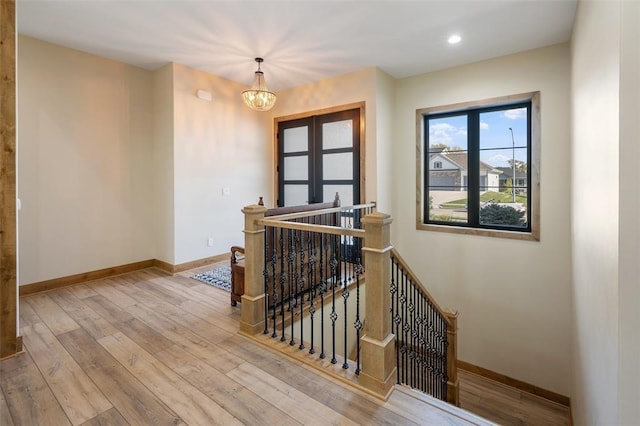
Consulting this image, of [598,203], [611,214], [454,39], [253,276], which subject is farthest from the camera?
[454,39]

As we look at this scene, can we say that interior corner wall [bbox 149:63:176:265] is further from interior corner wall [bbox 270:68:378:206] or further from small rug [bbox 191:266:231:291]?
interior corner wall [bbox 270:68:378:206]

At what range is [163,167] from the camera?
439cm

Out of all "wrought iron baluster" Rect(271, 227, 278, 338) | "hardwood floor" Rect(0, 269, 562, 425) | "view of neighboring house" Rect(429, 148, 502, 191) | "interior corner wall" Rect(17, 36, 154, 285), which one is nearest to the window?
"view of neighboring house" Rect(429, 148, 502, 191)

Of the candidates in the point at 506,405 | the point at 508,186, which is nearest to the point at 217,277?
the point at 506,405

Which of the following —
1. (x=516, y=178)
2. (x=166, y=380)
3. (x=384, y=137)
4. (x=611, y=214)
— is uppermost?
(x=384, y=137)

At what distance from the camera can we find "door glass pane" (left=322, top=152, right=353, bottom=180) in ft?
15.9

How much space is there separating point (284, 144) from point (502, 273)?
3.96m

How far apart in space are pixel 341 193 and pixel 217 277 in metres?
2.22

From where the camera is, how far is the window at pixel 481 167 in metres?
4.01

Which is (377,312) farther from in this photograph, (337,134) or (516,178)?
(337,134)

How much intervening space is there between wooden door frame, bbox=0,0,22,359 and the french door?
3621 millimetres

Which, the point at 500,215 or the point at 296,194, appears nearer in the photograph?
the point at 500,215

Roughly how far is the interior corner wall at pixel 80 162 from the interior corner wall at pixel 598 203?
4.93m

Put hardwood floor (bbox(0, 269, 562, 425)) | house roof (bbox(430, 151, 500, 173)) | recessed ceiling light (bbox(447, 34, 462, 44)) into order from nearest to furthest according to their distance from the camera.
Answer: hardwood floor (bbox(0, 269, 562, 425)), recessed ceiling light (bbox(447, 34, 462, 44)), house roof (bbox(430, 151, 500, 173))
